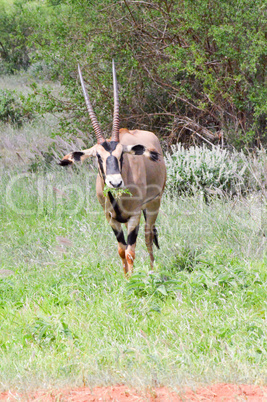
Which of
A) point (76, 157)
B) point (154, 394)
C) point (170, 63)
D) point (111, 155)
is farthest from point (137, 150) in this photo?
point (170, 63)

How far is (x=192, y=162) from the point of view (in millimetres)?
8766

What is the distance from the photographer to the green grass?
358 cm

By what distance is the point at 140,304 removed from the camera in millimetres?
4637

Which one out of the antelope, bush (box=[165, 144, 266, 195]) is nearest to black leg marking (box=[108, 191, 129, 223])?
the antelope

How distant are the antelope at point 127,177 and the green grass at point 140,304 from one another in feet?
1.14

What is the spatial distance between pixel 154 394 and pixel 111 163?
7.65 ft

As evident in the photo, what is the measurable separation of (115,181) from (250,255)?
6.38ft

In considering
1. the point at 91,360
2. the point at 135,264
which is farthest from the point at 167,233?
the point at 91,360

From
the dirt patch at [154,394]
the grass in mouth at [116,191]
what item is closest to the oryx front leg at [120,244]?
the grass in mouth at [116,191]

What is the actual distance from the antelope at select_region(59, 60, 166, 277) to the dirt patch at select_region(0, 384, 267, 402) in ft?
6.45

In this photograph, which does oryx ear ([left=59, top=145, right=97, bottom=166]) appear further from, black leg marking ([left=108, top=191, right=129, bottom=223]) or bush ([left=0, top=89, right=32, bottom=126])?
bush ([left=0, top=89, right=32, bottom=126])

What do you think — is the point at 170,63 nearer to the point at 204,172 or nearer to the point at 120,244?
the point at 204,172

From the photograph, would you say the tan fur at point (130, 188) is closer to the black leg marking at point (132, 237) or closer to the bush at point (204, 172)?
the black leg marking at point (132, 237)

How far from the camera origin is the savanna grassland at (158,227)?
3.78 metres
